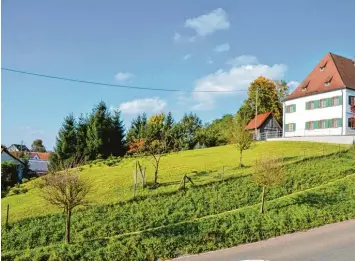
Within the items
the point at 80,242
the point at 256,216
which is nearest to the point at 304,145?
the point at 256,216

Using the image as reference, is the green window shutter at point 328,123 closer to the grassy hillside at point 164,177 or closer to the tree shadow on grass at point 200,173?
the grassy hillside at point 164,177

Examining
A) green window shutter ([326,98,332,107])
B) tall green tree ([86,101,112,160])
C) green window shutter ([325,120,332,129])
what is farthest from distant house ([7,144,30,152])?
green window shutter ([326,98,332,107])

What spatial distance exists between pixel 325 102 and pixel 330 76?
3.52 meters

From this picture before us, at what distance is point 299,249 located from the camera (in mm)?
14867

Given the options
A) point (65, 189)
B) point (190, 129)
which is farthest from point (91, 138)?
point (65, 189)

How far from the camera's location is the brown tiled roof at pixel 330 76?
A: 4462 cm

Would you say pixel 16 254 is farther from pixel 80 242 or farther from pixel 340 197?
pixel 340 197

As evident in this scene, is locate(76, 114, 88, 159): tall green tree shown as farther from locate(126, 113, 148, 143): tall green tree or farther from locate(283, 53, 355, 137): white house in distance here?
locate(283, 53, 355, 137): white house in distance

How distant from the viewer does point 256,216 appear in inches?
725

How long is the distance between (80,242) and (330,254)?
9.81 metres

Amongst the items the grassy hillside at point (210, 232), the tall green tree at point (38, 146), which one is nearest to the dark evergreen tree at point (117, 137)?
the grassy hillside at point (210, 232)

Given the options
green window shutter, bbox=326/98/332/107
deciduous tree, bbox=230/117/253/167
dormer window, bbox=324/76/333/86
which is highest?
dormer window, bbox=324/76/333/86

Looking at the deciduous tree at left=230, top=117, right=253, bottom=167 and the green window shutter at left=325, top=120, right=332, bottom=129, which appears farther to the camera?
the green window shutter at left=325, top=120, right=332, bottom=129

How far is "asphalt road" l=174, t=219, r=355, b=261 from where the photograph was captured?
13992 mm
